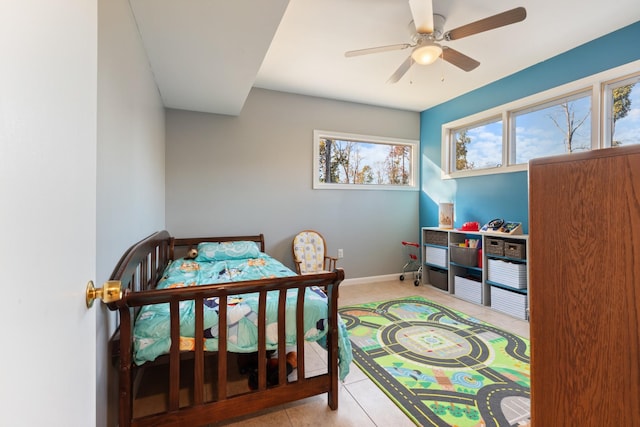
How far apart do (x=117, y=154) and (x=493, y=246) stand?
3.46m

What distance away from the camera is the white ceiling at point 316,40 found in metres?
1.76

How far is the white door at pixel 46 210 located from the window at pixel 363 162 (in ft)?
10.8

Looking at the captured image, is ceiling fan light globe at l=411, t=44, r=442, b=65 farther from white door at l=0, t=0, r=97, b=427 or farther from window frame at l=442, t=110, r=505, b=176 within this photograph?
white door at l=0, t=0, r=97, b=427

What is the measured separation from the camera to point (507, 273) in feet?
9.76

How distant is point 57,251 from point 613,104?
3896mm

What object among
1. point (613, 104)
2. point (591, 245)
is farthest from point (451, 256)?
point (591, 245)

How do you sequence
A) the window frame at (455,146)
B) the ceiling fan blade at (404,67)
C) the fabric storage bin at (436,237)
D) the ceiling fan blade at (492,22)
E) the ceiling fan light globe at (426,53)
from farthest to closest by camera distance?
1. the fabric storage bin at (436,237)
2. the window frame at (455,146)
3. the ceiling fan blade at (404,67)
4. the ceiling fan light globe at (426,53)
5. the ceiling fan blade at (492,22)

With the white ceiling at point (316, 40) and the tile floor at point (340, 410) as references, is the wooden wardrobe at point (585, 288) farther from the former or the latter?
the white ceiling at point (316, 40)

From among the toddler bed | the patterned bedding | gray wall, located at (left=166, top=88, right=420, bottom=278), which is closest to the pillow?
gray wall, located at (left=166, top=88, right=420, bottom=278)

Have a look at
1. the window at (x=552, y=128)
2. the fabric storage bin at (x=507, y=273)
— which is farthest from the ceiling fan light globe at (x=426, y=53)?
the fabric storage bin at (x=507, y=273)

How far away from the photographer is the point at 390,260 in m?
4.34

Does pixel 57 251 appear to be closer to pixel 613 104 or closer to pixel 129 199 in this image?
pixel 129 199

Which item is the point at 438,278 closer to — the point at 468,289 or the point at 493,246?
the point at 468,289

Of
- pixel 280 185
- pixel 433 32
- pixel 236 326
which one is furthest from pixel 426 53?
pixel 236 326
